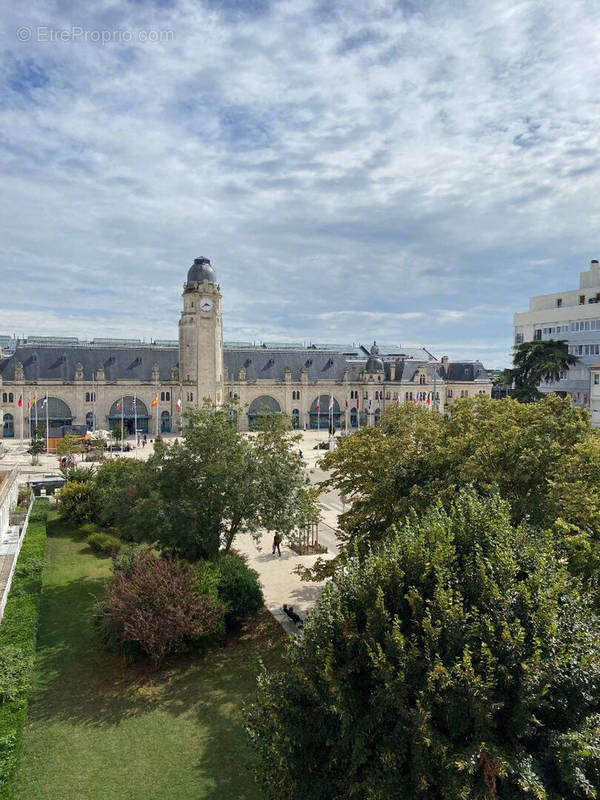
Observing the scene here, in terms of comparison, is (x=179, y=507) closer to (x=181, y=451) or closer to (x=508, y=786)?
(x=181, y=451)

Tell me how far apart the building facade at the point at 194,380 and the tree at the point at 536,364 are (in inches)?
559

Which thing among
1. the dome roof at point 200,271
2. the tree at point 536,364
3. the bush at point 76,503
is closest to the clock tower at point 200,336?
the dome roof at point 200,271

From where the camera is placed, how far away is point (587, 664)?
9.98 metres

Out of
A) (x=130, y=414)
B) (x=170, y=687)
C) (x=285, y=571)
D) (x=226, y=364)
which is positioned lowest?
(x=170, y=687)

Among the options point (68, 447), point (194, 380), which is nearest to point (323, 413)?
point (194, 380)

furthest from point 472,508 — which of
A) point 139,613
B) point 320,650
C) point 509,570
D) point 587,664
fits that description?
point 139,613

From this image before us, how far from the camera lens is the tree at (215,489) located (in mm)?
24109

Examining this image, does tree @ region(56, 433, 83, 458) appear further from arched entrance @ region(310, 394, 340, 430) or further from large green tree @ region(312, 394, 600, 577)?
large green tree @ region(312, 394, 600, 577)

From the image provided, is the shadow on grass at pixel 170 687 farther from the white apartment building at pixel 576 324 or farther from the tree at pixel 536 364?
the white apartment building at pixel 576 324

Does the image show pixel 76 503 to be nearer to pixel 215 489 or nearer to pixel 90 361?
pixel 215 489

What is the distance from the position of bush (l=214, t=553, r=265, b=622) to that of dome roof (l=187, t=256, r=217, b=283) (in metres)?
70.8

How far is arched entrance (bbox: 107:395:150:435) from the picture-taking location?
295ft

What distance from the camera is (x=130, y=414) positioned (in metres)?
90.2

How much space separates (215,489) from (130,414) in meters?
69.4
